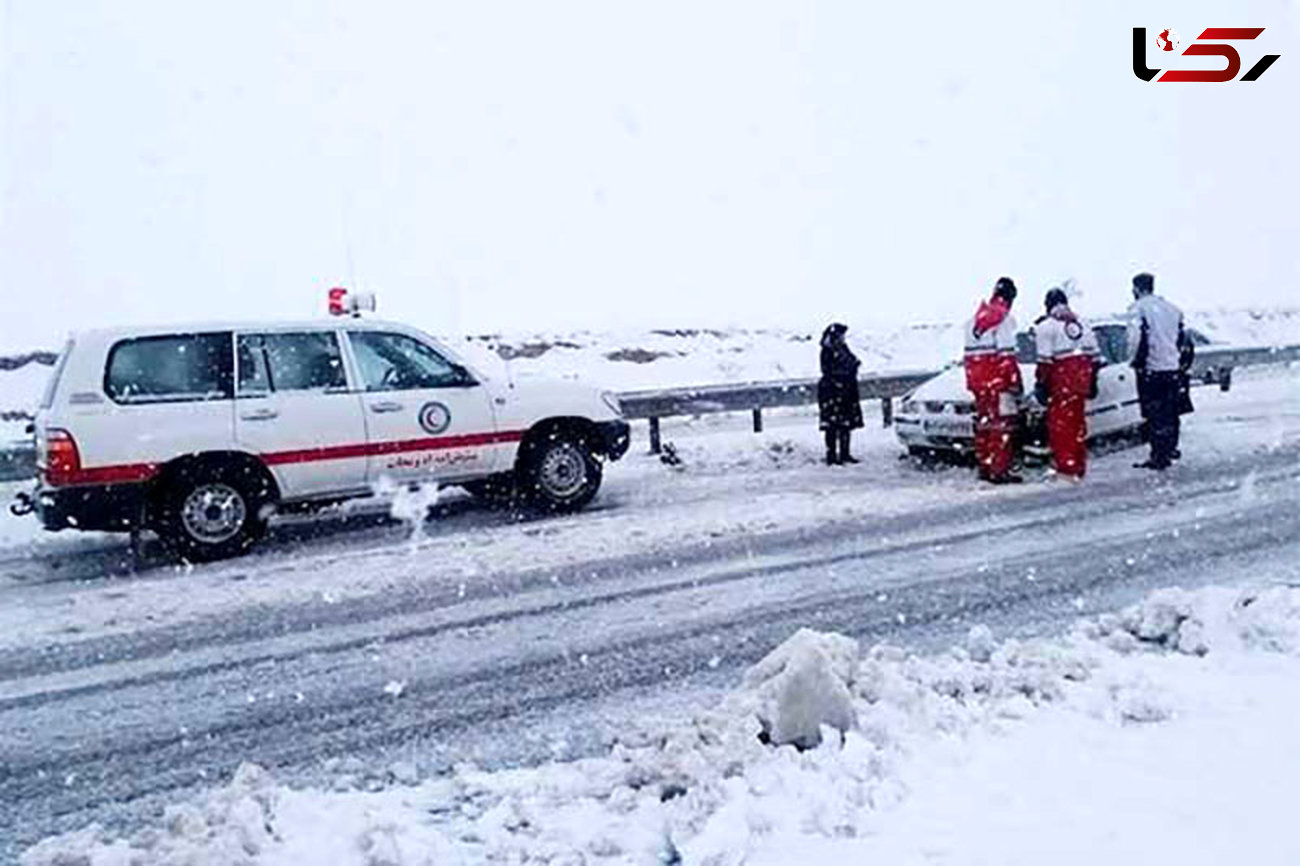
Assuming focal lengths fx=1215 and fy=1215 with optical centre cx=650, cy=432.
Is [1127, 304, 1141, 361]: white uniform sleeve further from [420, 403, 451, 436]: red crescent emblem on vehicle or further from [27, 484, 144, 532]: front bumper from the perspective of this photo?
[27, 484, 144, 532]: front bumper

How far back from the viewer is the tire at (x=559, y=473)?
10.9 m

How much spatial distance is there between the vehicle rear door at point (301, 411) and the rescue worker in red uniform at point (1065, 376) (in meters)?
6.57

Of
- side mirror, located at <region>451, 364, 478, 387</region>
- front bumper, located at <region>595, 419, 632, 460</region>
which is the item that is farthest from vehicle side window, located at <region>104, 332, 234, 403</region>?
front bumper, located at <region>595, 419, 632, 460</region>

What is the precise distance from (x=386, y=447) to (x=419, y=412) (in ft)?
1.36

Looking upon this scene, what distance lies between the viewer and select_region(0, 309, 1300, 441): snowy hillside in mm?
30062

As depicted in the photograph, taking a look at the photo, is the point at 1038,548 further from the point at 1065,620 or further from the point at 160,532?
the point at 160,532

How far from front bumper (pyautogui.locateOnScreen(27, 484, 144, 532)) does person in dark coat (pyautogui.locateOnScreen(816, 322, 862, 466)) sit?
7.44m

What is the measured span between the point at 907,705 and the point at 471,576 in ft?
14.4

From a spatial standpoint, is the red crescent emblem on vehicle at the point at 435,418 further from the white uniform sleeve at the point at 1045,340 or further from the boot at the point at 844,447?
the white uniform sleeve at the point at 1045,340

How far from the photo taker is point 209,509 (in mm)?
9438

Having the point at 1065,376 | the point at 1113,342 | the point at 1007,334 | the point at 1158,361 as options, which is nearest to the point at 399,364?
the point at 1007,334

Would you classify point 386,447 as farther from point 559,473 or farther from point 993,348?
point 993,348

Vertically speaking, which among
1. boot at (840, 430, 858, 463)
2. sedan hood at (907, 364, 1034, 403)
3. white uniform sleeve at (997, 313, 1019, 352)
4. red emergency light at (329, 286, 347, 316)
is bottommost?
boot at (840, 430, 858, 463)

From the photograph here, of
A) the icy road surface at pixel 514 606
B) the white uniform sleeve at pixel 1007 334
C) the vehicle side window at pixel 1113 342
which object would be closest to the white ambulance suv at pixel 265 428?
the icy road surface at pixel 514 606
